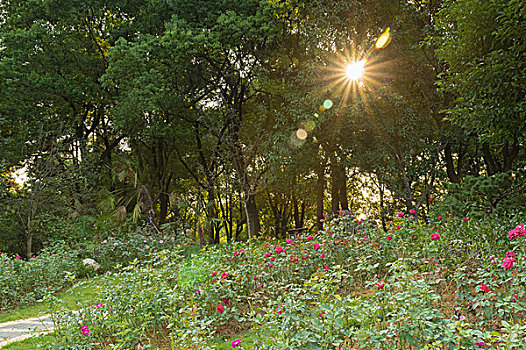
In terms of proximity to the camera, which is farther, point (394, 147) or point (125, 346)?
point (394, 147)

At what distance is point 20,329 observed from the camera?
4.87 metres

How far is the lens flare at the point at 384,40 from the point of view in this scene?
9.55 m

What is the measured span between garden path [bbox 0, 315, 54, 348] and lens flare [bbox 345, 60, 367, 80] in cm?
837

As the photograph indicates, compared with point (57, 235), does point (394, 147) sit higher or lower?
higher

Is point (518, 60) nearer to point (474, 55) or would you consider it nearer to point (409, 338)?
point (474, 55)

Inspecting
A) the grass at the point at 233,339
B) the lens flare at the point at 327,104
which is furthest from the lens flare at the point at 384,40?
the grass at the point at 233,339

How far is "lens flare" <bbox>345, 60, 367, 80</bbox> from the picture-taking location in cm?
970

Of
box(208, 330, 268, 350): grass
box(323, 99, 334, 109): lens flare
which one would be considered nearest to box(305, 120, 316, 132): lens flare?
box(323, 99, 334, 109): lens flare

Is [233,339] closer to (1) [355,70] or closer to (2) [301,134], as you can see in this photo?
(2) [301,134]

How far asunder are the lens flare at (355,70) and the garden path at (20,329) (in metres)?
8.37

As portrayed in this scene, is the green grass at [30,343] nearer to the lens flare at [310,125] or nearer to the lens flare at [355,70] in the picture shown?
the lens flare at [310,125]

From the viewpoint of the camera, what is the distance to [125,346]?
3596mm

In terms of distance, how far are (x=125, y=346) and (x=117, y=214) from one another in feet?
25.8

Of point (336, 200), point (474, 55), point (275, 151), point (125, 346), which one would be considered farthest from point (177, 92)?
point (125, 346)
